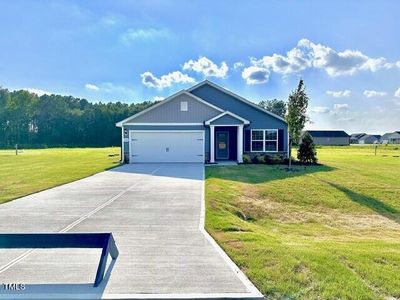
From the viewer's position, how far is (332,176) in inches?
607

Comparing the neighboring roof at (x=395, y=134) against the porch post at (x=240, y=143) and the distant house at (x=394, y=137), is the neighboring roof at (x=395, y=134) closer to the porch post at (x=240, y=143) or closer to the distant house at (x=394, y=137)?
the distant house at (x=394, y=137)

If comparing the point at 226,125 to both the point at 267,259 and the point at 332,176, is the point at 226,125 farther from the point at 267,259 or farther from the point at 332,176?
the point at 267,259

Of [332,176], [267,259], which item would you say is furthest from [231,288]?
[332,176]

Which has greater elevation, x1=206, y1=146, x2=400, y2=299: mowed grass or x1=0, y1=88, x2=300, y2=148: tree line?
x1=0, y1=88, x2=300, y2=148: tree line

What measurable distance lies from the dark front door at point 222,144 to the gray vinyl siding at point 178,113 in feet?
5.88

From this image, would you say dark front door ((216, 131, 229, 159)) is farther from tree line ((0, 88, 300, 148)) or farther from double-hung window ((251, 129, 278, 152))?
tree line ((0, 88, 300, 148))

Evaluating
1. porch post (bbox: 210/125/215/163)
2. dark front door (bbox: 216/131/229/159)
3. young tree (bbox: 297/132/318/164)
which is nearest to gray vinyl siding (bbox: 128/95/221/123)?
porch post (bbox: 210/125/215/163)

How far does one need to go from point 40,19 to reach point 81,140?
56880 mm

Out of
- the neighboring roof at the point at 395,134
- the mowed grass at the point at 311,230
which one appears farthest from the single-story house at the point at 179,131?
the neighboring roof at the point at 395,134

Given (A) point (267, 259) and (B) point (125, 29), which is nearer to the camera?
(A) point (267, 259)

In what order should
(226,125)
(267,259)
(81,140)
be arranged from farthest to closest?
1. (81,140)
2. (226,125)
3. (267,259)

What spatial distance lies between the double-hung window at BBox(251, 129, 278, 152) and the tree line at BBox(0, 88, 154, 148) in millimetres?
50436

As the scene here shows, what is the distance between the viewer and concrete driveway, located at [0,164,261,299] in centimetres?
384

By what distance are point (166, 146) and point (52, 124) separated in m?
59.3
